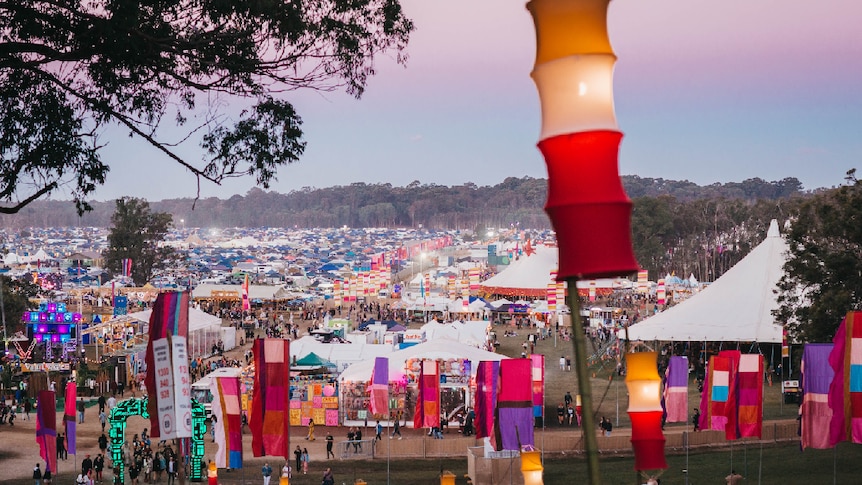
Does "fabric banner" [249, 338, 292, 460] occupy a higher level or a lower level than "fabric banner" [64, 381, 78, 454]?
higher

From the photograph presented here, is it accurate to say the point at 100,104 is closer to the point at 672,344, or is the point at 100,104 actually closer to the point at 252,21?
the point at 252,21

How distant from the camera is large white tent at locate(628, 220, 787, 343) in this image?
25828mm

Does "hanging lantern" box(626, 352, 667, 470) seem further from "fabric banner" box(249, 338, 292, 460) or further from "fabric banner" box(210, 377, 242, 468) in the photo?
"fabric banner" box(210, 377, 242, 468)

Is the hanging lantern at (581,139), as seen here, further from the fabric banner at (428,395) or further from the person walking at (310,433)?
the person walking at (310,433)

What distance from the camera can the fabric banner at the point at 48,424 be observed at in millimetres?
13125

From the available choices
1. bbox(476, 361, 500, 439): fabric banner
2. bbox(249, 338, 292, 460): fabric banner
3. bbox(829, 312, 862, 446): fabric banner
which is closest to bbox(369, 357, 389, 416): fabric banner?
bbox(476, 361, 500, 439): fabric banner

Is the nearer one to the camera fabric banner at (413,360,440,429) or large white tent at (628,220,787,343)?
fabric banner at (413,360,440,429)

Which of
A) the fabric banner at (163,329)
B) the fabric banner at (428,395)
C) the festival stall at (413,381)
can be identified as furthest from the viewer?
the festival stall at (413,381)

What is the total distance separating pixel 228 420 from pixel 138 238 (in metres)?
56.1

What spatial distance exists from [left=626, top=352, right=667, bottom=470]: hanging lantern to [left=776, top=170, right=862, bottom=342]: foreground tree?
1881 cm

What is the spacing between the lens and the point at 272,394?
38.0ft

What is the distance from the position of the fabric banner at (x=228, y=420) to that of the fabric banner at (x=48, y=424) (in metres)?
2.37

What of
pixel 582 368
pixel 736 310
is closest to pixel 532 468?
pixel 582 368

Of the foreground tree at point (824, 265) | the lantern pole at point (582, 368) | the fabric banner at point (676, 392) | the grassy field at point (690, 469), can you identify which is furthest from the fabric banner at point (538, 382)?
the lantern pole at point (582, 368)
